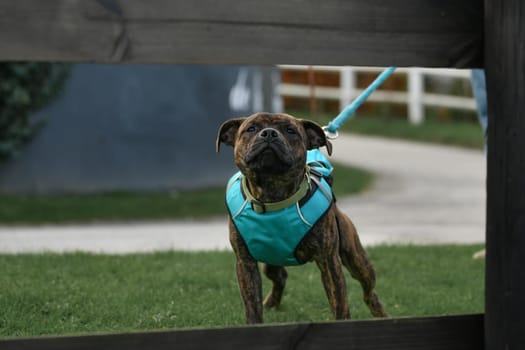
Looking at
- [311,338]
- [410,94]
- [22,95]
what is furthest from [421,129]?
[311,338]

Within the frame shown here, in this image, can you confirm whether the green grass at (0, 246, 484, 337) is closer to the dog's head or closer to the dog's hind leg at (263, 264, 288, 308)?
the dog's hind leg at (263, 264, 288, 308)

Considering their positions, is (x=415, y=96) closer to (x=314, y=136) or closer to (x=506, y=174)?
(x=314, y=136)

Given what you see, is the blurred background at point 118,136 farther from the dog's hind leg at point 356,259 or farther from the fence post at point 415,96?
the fence post at point 415,96

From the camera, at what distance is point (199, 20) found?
8.26ft

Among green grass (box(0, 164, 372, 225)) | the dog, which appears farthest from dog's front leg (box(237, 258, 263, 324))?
green grass (box(0, 164, 372, 225))

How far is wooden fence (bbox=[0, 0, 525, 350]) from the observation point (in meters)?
2.43

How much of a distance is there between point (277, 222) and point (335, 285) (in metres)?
0.43

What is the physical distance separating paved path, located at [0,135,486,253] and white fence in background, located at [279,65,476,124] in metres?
3.91

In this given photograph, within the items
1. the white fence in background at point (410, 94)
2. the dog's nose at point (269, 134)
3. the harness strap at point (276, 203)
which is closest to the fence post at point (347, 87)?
the white fence in background at point (410, 94)

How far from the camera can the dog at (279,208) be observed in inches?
167

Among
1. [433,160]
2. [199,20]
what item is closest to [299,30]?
[199,20]

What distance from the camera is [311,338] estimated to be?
2.74 metres

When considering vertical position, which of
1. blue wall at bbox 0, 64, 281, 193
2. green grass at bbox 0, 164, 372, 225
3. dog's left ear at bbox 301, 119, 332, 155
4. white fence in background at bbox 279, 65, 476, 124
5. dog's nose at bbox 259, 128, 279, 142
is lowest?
white fence in background at bbox 279, 65, 476, 124

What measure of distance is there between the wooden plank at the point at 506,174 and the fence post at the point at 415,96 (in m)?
17.2
